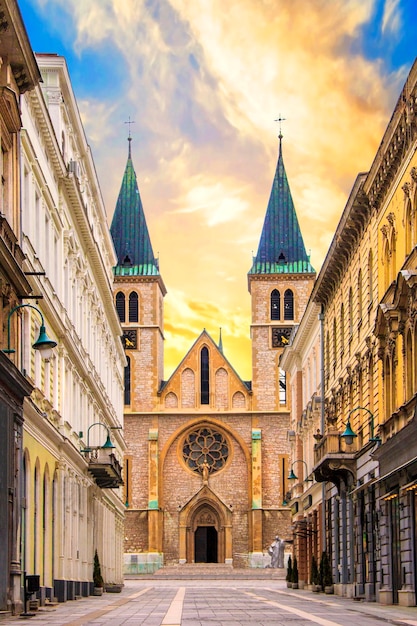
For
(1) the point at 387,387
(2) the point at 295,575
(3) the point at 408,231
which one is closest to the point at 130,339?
(2) the point at 295,575

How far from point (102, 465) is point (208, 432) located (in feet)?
164

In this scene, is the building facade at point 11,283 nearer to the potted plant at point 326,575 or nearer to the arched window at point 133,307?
the potted plant at point 326,575

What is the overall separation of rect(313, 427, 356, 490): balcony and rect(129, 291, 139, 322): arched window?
57.8 m

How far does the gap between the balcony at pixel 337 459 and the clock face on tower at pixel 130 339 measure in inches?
2224

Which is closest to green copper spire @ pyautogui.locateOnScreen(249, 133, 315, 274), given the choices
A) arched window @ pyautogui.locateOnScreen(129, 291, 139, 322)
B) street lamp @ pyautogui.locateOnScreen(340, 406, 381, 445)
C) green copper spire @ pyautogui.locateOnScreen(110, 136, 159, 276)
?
green copper spire @ pyautogui.locateOnScreen(110, 136, 159, 276)

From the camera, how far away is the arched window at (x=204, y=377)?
98562 mm

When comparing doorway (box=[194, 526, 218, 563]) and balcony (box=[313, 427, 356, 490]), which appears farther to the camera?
doorway (box=[194, 526, 218, 563])

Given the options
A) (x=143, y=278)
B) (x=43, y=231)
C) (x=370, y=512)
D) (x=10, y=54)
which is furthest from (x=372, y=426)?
(x=143, y=278)

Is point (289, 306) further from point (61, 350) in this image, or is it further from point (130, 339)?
point (61, 350)

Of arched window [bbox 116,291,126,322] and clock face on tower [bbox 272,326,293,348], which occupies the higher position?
arched window [bbox 116,291,126,322]

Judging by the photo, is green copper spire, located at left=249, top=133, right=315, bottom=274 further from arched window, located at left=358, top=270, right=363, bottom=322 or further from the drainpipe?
arched window, located at left=358, top=270, right=363, bottom=322

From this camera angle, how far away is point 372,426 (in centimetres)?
3716

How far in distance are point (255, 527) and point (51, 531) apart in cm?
5810

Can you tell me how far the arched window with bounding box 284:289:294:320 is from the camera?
10031 cm
